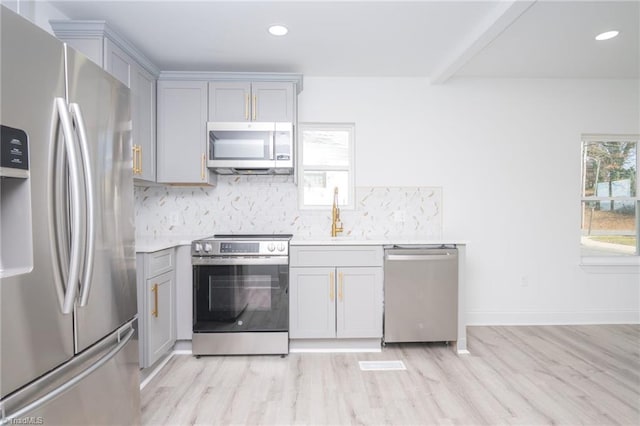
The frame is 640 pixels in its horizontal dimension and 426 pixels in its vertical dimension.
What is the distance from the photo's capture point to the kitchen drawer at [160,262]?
2.36m

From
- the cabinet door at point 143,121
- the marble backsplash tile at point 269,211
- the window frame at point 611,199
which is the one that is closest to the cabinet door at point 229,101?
the cabinet door at point 143,121

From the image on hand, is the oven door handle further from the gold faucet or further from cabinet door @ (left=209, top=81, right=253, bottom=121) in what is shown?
cabinet door @ (left=209, top=81, right=253, bottom=121)

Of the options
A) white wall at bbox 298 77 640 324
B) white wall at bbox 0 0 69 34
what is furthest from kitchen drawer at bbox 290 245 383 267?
white wall at bbox 0 0 69 34

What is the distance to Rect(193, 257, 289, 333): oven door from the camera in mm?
2682

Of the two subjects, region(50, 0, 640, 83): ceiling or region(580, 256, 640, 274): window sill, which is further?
region(580, 256, 640, 274): window sill

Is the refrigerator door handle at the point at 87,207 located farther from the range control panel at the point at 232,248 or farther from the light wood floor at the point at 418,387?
the range control panel at the point at 232,248

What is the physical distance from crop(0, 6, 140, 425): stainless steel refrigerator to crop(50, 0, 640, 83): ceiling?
120 cm

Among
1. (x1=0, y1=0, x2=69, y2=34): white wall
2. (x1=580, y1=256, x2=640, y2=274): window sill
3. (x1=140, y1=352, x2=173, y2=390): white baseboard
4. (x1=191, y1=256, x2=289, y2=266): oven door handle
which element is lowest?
(x1=140, y1=352, x2=173, y2=390): white baseboard

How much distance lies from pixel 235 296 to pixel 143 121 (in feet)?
5.31

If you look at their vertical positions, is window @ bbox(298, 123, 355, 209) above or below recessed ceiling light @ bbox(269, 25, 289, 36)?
below

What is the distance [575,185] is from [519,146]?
72cm

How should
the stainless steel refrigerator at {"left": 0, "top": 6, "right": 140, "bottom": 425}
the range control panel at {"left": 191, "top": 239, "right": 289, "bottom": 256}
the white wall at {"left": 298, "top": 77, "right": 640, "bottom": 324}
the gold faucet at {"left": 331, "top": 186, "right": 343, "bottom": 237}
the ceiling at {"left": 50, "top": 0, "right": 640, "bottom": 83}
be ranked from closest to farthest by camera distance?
the stainless steel refrigerator at {"left": 0, "top": 6, "right": 140, "bottom": 425}
the ceiling at {"left": 50, "top": 0, "right": 640, "bottom": 83}
the range control panel at {"left": 191, "top": 239, "right": 289, "bottom": 256}
the gold faucet at {"left": 331, "top": 186, "right": 343, "bottom": 237}
the white wall at {"left": 298, "top": 77, "right": 640, "bottom": 324}

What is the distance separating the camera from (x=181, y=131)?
2.96 meters

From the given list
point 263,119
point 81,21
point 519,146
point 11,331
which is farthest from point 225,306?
point 519,146
